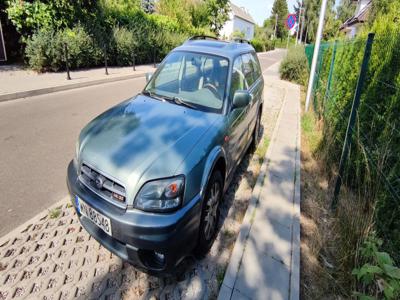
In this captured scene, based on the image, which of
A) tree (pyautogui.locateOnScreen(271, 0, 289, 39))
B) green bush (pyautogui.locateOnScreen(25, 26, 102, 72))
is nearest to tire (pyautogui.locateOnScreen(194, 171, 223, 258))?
green bush (pyautogui.locateOnScreen(25, 26, 102, 72))

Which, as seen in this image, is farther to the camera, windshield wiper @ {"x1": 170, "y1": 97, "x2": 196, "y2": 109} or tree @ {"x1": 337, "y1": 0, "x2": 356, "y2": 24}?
tree @ {"x1": 337, "y1": 0, "x2": 356, "y2": 24}

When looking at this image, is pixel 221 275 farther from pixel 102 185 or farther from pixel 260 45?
pixel 260 45

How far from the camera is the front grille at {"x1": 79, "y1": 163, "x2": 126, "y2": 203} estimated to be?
212 cm

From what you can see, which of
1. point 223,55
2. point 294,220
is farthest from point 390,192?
point 223,55

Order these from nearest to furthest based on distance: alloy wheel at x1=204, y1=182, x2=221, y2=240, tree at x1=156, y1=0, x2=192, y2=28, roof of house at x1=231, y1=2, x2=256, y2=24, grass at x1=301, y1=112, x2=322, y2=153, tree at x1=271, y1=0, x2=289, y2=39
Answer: alloy wheel at x1=204, y1=182, x2=221, y2=240, grass at x1=301, y1=112, x2=322, y2=153, tree at x1=156, y1=0, x2=192, y2=28, roof of house at x1=231, y1=2, x2=256, y2=24, tree at x1=271, y1=0, x2=289, y2=39

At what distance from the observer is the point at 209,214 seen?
2.68 m

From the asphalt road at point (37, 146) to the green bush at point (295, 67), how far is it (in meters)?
10.6

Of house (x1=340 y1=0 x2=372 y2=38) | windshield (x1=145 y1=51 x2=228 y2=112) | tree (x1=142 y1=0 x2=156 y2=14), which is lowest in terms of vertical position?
windshield (x1=145 y1=51 x2=228 y2=112)

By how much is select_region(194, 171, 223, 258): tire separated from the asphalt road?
2.07 metres

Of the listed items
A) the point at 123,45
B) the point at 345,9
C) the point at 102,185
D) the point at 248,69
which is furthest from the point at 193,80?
the point at 345,9

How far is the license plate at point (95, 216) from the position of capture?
84.4 inches

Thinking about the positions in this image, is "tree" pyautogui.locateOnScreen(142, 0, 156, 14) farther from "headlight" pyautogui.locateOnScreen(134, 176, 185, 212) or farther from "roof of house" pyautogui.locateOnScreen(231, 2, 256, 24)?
"headlight" pyautogui.locateOnScreen(134, 176, 185, 212)

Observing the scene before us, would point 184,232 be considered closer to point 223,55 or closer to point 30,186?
point 223,55

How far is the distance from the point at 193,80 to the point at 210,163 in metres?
1.38
